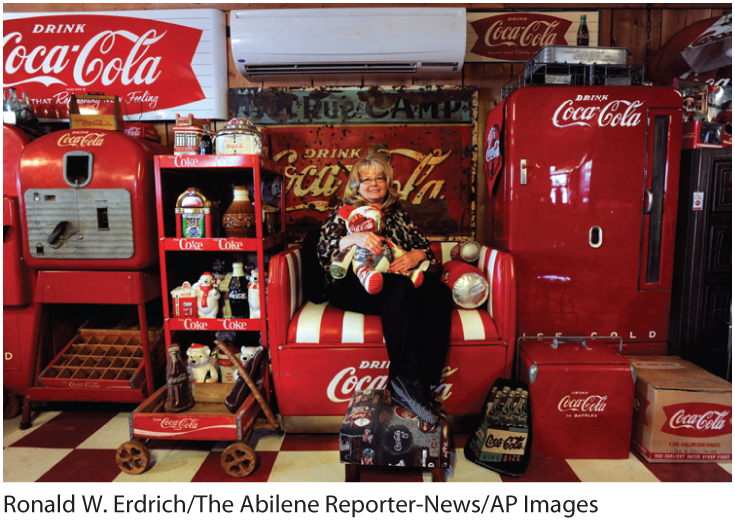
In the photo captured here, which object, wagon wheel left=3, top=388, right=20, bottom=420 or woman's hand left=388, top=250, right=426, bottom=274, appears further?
wagon wheel left=3, top=388, right=20, bottom=420

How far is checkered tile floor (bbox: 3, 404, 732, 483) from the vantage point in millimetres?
1788

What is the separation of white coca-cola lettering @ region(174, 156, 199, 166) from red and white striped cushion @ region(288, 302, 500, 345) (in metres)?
0.95

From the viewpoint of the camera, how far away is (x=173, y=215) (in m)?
2.50

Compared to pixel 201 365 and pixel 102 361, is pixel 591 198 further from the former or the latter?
pixel 102 361

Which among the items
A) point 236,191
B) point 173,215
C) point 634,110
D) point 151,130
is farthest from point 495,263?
point 151,130

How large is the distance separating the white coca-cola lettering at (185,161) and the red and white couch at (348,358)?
692 millimetres

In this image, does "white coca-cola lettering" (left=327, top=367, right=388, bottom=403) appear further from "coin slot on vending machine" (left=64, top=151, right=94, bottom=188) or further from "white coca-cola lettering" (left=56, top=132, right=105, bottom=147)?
"white coca-cola lettering" (left=56, top=132, right=105, bottom=147)

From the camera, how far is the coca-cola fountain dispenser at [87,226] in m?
2.28

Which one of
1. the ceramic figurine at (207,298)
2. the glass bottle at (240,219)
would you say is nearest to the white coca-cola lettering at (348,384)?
the ceramic figurine at (207,298)

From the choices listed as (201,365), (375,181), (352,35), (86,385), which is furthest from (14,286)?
(352,35)

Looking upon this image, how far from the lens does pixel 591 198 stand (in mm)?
2420

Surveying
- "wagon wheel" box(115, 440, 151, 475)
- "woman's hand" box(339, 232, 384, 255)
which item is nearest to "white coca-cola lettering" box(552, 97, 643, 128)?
"woman's hand" box(339, 232, 384, 255)

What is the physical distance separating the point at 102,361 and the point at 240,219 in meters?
1.15

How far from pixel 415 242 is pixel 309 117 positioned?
4.02 feet
